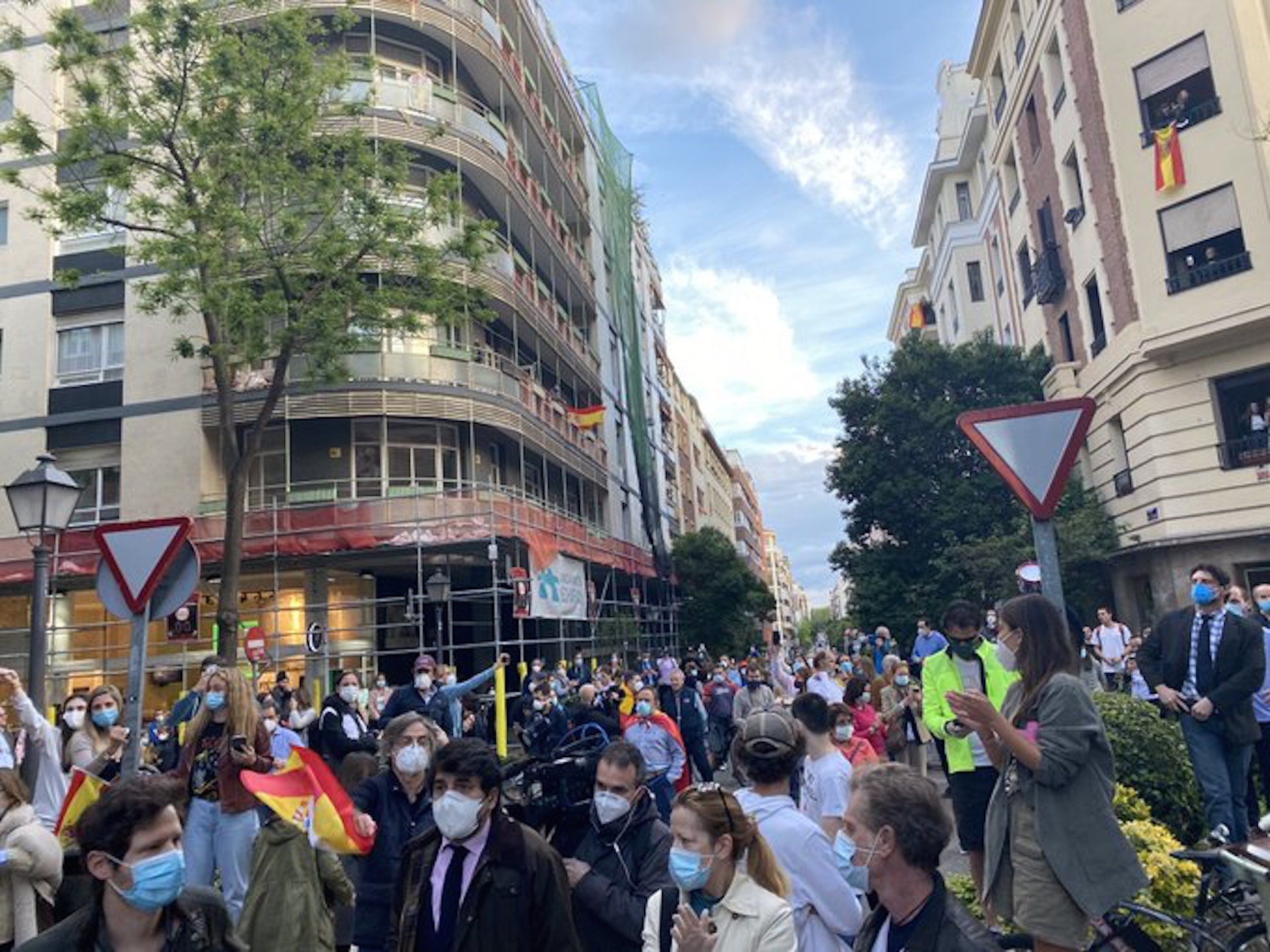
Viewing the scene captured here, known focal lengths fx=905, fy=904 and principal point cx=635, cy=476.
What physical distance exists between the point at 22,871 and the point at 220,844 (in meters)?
1.39

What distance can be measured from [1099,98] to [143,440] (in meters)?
23.9

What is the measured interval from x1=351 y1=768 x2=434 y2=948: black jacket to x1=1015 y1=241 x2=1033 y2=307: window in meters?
28.7

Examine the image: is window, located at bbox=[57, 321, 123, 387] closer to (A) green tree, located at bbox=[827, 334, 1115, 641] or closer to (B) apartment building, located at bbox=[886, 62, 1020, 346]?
(A) green tree, located at bbox=[827, 334, 1115, 641]

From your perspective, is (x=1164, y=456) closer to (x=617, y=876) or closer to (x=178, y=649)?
(x=617, y=876)

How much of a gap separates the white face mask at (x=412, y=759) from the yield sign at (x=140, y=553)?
7.01ft

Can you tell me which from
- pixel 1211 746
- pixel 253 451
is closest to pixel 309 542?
pixel 253 451

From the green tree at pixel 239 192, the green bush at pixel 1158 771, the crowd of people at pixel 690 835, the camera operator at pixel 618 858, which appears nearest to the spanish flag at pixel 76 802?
the crowd of people at pixel 690 835

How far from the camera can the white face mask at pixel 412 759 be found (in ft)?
14.9

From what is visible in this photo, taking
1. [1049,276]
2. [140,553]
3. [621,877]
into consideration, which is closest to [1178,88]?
[1049,276]

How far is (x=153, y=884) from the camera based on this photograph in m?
2.61

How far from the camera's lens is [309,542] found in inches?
752

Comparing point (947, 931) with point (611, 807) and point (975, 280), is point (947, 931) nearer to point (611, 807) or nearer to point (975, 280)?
point (611, 807)

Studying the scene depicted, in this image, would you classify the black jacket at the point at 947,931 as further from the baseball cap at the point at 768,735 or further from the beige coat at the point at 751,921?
the baseball cap at the point at 768,735

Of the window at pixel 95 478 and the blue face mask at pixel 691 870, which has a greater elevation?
the window at pixel 95 478
